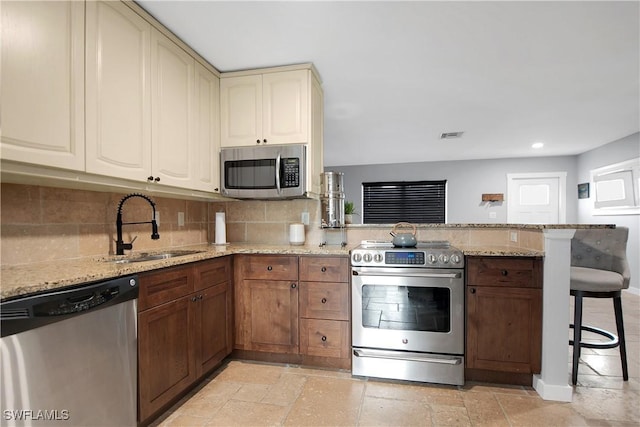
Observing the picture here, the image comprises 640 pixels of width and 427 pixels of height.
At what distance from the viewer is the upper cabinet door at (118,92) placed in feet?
5.06

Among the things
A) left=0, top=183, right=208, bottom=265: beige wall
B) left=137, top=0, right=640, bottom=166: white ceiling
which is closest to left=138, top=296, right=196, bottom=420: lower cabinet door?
left=0, top=183, right=208, bottom=265: beige wall

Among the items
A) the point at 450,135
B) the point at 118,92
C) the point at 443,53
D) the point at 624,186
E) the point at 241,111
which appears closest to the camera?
the point at 118,92

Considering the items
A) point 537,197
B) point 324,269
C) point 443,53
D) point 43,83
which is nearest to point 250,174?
point 324,269

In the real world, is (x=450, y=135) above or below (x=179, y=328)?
above

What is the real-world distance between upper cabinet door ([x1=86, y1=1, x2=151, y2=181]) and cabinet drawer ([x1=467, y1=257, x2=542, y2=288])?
2216 mm

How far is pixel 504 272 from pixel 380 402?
3.83 ft

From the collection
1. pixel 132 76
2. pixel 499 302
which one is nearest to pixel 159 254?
pixel 132 76

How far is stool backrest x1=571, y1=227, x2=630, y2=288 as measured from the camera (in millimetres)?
2199

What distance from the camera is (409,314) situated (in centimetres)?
216

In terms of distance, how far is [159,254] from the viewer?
2225 mm

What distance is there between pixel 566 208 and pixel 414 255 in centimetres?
587

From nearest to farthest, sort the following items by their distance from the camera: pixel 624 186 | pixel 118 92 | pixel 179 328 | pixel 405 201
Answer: pixel 118 92
pixel 179 328
pixel 624 186
pixel 405 201

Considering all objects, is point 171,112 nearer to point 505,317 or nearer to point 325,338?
point 325,338

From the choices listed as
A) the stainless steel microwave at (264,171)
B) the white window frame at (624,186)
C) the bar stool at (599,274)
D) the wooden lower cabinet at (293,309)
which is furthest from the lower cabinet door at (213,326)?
the white window frame at (624,186)
